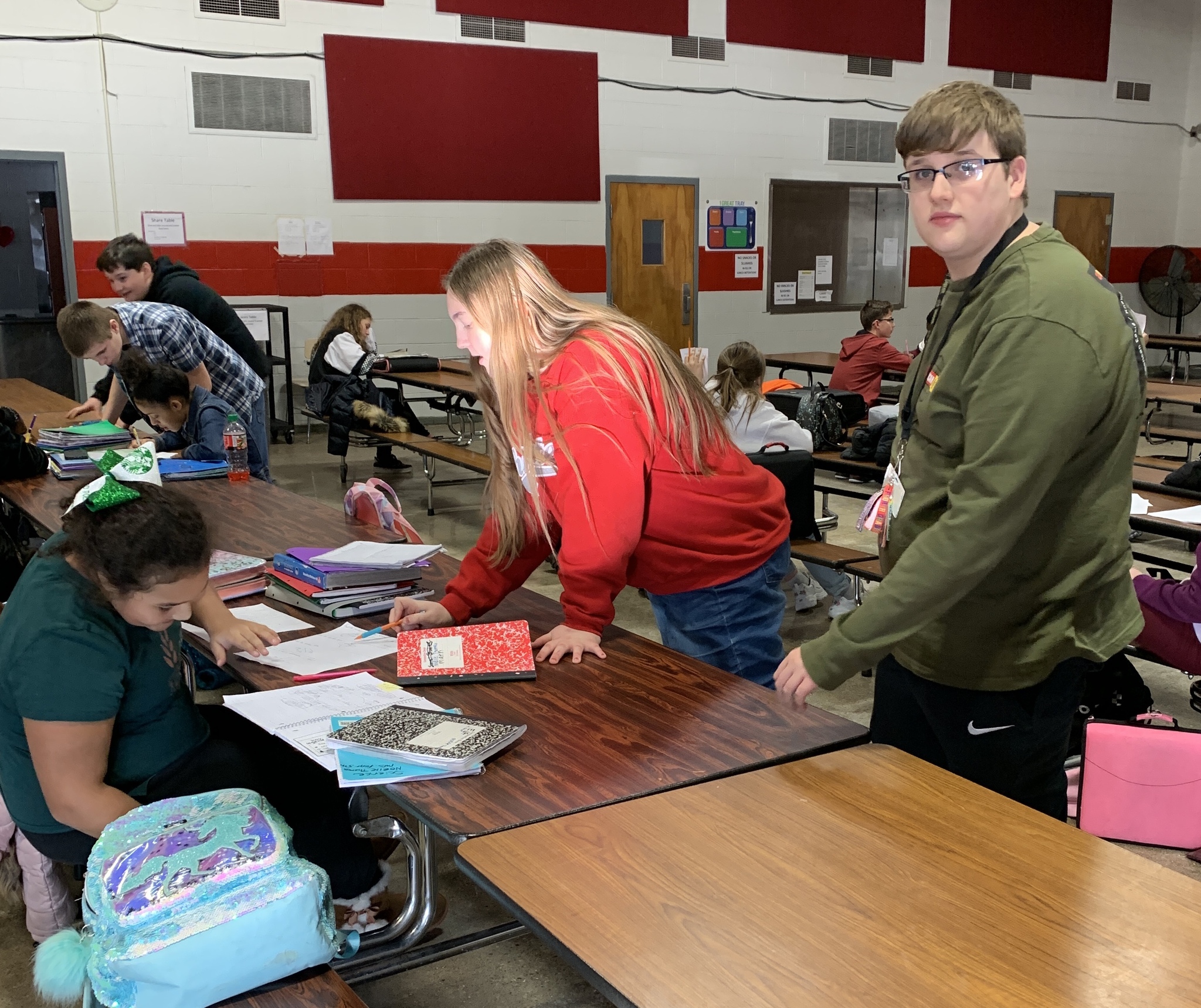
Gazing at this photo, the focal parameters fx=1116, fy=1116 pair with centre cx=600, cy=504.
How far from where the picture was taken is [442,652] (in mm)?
1981

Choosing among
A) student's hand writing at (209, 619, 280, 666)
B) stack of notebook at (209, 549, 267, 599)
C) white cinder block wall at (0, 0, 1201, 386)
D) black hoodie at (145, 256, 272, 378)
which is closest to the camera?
student's hand writing at (209, 619, 280, 666)

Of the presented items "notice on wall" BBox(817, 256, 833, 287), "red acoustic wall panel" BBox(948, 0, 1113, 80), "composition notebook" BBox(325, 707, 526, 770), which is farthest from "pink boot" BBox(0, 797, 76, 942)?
"red acoustic wall panel" BBox(948, 0, 1113, 80)

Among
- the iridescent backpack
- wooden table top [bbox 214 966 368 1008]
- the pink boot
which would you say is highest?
the iridescent backpack

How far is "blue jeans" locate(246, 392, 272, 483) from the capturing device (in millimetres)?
4410

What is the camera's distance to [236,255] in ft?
28.3

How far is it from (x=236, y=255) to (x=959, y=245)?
8009 millimetres

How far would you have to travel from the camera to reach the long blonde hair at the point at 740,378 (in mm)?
4375

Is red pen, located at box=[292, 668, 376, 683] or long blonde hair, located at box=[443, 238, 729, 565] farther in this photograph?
red pen, located at box=[292, 668, 376, 683]

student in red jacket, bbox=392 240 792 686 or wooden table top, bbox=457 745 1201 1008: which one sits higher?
student in red jacket, bbox=392 240 792 686

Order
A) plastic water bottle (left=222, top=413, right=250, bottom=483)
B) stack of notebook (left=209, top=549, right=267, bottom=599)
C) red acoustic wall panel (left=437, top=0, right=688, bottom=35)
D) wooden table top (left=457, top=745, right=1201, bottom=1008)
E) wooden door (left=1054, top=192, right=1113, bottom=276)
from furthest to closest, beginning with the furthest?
wooden door (left=1054, top=192, right=1113, bottom=276), red acoustic wall panel (left=437, top=0, right=688, bottom=35), plastic water bottle (left=222, top=413, right=250, bottom=483), stack of notebook (left=209, top=549, right=267, bottom=599), wooden table top (left=457, top=745, right=1201, bottom=1008)

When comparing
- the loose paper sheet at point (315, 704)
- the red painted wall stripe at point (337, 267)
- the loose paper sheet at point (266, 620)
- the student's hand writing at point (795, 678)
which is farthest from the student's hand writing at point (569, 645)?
the red painted wall stripe at point (337, 267)

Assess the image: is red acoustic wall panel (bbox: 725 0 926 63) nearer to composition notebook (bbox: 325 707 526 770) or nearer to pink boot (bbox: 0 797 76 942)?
pink boot (bbox: 0 797 76 942)

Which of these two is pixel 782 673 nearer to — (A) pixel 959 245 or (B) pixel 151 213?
(A) pixel 959 245

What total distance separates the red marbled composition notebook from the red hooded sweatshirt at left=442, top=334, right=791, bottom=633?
0.11m
